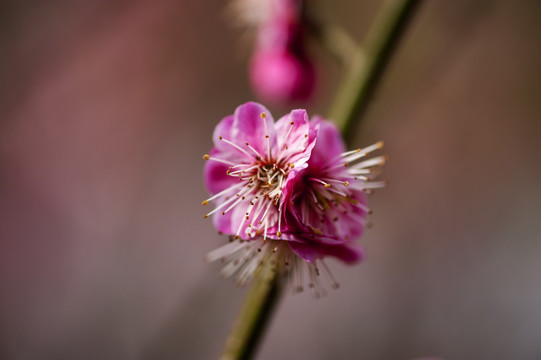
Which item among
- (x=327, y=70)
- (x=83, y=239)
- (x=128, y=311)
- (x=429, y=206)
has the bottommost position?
(x=128, y=311)

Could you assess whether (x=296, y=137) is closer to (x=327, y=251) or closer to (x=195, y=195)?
(x=327, y=251)

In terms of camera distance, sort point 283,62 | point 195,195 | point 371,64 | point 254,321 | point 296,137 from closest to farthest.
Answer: point 296,137, point 254,321, point 371,64, point 283,62, point 195,195

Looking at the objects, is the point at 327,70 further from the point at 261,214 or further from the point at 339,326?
the point at 261,214

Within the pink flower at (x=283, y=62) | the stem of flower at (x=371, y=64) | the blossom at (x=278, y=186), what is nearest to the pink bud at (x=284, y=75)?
the pink flower at (x=283, y=62)

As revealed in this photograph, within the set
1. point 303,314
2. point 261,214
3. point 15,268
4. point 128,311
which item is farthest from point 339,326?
point 261,214

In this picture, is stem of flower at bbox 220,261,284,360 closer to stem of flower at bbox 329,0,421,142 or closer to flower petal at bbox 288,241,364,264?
flower petal at bbox 288,241,364,264

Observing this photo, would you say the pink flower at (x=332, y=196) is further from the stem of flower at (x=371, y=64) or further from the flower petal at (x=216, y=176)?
the stem of flower at (x=371, y=64)

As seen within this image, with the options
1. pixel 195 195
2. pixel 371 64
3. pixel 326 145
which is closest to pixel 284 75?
pixel 371 64
